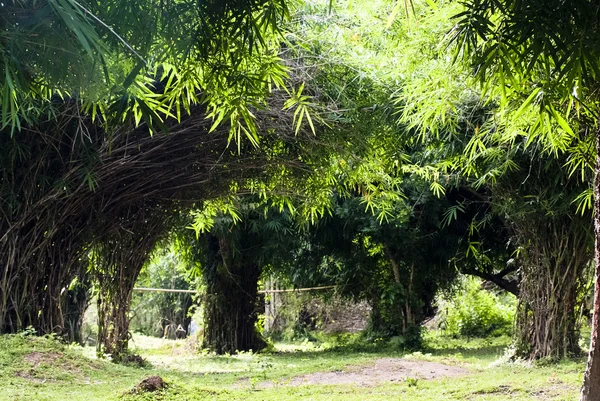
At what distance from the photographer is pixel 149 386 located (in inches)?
149

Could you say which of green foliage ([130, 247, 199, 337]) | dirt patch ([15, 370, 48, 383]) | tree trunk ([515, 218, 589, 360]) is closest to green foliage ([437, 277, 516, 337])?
tree trunk ([515, 218, 589, 360])

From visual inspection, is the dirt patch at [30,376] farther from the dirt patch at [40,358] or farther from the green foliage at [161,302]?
the green foliage at [161,302]

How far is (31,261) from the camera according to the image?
5.11 m

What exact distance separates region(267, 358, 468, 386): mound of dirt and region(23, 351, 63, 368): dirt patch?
1.66 m

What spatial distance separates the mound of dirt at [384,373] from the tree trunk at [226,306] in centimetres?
331

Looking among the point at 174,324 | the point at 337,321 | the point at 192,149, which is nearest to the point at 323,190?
the point at 192,149

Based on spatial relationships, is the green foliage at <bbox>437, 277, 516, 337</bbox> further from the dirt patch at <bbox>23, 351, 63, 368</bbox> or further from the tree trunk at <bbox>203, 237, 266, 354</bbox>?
the dirt patch at <bbox>23, 351, 63, 368</bbox>

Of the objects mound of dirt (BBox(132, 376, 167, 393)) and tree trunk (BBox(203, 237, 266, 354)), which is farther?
tree trunk (BBox(203, 237, 266, 354))

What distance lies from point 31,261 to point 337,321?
327 inches

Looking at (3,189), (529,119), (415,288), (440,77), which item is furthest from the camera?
(415,288)

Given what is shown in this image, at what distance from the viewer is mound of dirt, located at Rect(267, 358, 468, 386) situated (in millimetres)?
5059

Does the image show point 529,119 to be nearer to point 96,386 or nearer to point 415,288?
point 96,386

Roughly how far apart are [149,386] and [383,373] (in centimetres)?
227

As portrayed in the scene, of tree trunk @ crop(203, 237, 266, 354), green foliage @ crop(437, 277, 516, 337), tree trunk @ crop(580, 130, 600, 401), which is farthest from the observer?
green foliage @ crop(437, 277, 516, 337)
